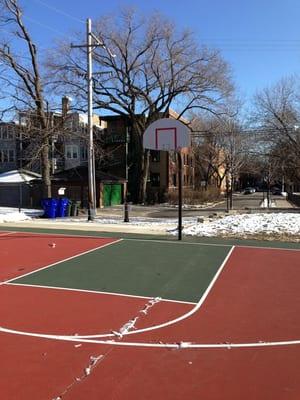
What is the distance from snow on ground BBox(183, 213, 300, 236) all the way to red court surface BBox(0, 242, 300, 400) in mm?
10159

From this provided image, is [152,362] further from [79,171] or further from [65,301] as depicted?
[79,171]

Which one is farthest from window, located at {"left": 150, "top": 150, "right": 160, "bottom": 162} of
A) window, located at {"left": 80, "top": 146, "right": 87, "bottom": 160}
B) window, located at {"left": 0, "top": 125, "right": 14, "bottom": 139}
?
window, located at {"left": 0, "top": 125, "right": 14, "bottom": 139}

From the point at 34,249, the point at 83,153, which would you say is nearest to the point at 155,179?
the point at 83,153

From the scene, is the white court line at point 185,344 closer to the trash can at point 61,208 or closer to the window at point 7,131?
the trash can at point 61,208

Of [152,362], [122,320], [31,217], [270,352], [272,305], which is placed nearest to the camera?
[152,362]

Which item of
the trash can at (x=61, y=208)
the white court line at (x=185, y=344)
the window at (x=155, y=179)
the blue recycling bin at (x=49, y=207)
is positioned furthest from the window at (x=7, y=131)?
the white court line at (x=185, y=344)

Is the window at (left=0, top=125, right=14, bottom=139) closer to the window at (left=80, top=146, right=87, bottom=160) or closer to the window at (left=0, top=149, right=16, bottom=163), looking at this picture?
the window at (left=0, top=149, right=16, bottom=163)

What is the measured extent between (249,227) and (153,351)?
1558 cm

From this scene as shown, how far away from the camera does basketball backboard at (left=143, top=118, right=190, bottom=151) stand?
20.2 m

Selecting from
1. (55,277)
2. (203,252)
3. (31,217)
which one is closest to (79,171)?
(31,217)

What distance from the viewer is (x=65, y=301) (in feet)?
29.0

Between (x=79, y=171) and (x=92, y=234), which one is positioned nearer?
(x=92, y=234)

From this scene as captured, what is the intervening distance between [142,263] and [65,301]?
420cm

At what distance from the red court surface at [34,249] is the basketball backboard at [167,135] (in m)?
4.76
